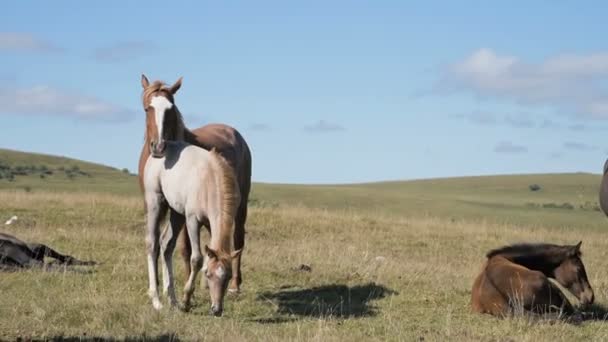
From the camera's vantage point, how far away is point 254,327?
9.07 meters

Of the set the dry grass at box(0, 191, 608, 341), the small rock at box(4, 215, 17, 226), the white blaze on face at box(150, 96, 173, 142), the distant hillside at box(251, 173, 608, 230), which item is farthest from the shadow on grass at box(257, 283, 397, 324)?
the distant hillside at box(251, 173, 608, 230)

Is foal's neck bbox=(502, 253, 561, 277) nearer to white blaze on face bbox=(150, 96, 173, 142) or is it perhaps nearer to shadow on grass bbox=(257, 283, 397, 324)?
shadow on grass bbox=(257, 283, 397, 324)

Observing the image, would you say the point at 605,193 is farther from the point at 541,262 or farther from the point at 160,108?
the point at 160,108

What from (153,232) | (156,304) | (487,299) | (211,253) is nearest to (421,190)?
(487,299)

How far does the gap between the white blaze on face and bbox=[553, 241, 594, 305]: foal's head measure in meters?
4.98

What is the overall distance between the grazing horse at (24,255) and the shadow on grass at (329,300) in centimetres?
322

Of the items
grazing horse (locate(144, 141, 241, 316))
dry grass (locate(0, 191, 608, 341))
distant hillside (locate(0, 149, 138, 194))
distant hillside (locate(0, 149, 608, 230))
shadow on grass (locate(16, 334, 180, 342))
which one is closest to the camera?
shadow on grass (locate(16, 334, 180, 342))

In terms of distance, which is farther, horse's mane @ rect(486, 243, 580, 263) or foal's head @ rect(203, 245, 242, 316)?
horse's mane @ rect(486, 243, 580, 263)

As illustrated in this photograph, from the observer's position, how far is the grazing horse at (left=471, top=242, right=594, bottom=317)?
10.2 metres

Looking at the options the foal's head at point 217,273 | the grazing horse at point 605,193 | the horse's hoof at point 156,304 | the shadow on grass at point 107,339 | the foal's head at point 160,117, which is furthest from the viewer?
the grazing horse at point 605,193

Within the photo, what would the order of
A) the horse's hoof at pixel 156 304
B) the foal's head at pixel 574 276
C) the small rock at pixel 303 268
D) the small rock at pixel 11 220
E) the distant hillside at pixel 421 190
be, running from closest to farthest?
the horse's hoof at pixel 156 304, the foal's head at pixel 574 276, the small rock at pixel 303 268, the small rock at pixel 11 220, the distant hillside at pixel 421 190

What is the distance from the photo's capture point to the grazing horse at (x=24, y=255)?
1229cm

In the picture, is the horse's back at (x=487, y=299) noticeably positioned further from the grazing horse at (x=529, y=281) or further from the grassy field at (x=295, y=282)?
the grassy field at (x=295, y=282)

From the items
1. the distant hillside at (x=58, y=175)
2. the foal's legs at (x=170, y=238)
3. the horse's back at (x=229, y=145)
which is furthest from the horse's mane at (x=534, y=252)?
the distant hillside at (x=58, y=175)
